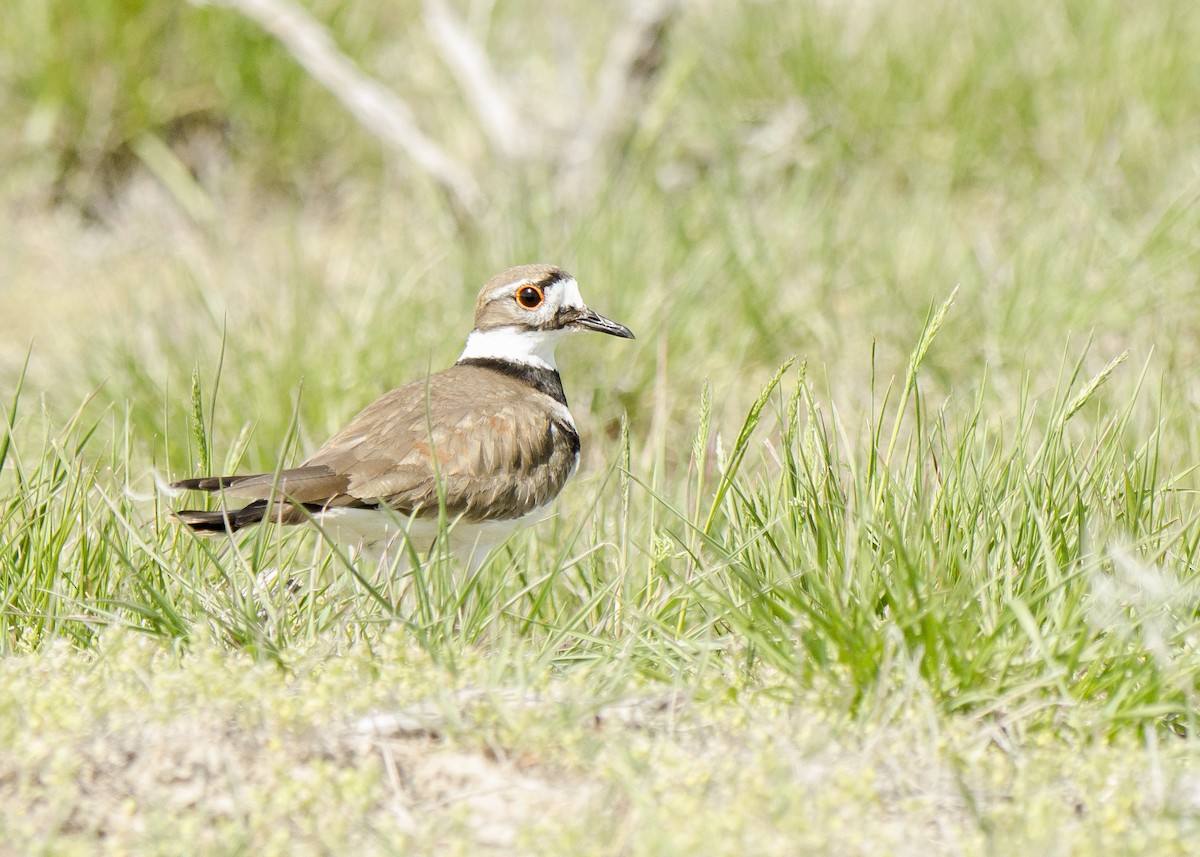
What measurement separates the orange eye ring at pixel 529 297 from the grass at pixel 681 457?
1.81 ft

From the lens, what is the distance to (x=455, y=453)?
452cm

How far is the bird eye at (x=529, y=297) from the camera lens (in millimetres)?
5270

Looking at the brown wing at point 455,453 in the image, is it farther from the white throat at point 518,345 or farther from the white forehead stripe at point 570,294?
the white forehead stripe at point 570,294

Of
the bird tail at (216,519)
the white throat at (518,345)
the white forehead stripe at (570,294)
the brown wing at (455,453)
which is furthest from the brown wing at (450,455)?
the white forehead stripe at (570,294)

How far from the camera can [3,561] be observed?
3.69 meters

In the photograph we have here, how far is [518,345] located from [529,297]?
180mm

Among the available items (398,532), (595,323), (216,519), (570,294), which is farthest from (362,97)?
(216,519)

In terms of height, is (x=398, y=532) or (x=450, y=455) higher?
(x=450, y=455)

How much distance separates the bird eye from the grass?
21.8 inches

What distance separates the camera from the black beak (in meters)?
5.23

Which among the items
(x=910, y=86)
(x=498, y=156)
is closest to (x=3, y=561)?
(x=498, y=156)

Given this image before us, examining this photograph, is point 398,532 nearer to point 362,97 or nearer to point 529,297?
point 529,297

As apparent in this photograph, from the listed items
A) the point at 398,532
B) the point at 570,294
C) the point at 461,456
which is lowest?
the point at 398,532

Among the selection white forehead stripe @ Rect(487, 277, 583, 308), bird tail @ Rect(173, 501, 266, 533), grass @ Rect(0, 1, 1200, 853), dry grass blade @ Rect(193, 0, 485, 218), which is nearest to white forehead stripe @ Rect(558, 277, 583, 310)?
white forehead stripe @ Rect(487, 277, 583, 308)
